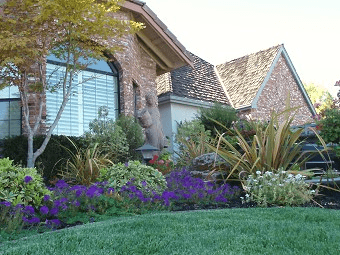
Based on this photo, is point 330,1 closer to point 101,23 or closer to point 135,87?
point 135,87

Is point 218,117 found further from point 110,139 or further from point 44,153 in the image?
point 44,153

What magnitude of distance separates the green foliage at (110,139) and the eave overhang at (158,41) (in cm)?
372

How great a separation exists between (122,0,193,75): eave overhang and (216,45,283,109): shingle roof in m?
4.99

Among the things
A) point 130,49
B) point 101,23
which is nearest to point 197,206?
point 101,23

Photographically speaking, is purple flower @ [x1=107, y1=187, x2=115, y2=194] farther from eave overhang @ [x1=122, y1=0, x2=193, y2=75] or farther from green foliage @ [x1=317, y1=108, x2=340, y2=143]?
eave overhang @ [x1=122, y1=0, x2=193, y2=75]

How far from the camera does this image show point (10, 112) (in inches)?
392

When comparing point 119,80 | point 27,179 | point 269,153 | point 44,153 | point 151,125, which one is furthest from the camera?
point 119,80

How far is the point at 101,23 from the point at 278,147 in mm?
4589

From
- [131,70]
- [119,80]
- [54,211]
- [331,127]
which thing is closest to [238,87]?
[131,70]

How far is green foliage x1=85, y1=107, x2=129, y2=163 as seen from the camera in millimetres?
9665

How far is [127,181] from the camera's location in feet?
19.6

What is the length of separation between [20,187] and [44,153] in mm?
4237

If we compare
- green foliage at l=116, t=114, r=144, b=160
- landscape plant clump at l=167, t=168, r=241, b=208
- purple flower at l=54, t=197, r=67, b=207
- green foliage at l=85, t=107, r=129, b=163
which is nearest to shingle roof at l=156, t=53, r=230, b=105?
green foliage at l=116, t=114, r=144, b=160

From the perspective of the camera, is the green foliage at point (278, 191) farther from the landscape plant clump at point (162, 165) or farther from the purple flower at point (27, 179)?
the landscape plant clump at point (162, 165)
